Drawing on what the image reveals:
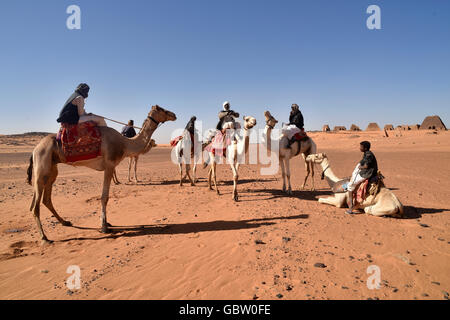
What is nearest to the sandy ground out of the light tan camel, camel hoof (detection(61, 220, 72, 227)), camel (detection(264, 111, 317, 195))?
camel hoof (detection(61, 220, 72, 227))

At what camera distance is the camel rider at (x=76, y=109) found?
5363 millimetres

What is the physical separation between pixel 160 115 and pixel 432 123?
81675 mm

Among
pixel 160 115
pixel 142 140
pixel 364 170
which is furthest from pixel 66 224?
pixel 364 170

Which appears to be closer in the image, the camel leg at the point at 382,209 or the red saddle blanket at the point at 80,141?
the red saddle blanket at the point at 80,141

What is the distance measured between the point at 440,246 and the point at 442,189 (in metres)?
6.60

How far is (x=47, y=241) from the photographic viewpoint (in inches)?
208

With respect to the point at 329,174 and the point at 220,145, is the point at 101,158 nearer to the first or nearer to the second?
the point at 220,145

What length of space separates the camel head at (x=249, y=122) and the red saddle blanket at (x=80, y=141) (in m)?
4.34

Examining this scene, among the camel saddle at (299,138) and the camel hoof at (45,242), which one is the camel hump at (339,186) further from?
the camel hoof at (45,242)

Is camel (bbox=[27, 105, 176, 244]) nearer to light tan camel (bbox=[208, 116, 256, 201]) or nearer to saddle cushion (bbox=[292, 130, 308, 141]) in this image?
light tan camel (bbox=[208, 116, 256, 201])

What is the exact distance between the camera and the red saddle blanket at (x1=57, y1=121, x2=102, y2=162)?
5.41 metres

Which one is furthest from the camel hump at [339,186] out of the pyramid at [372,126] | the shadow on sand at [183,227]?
the pyramid at [372,126]

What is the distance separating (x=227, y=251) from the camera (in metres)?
4.77
